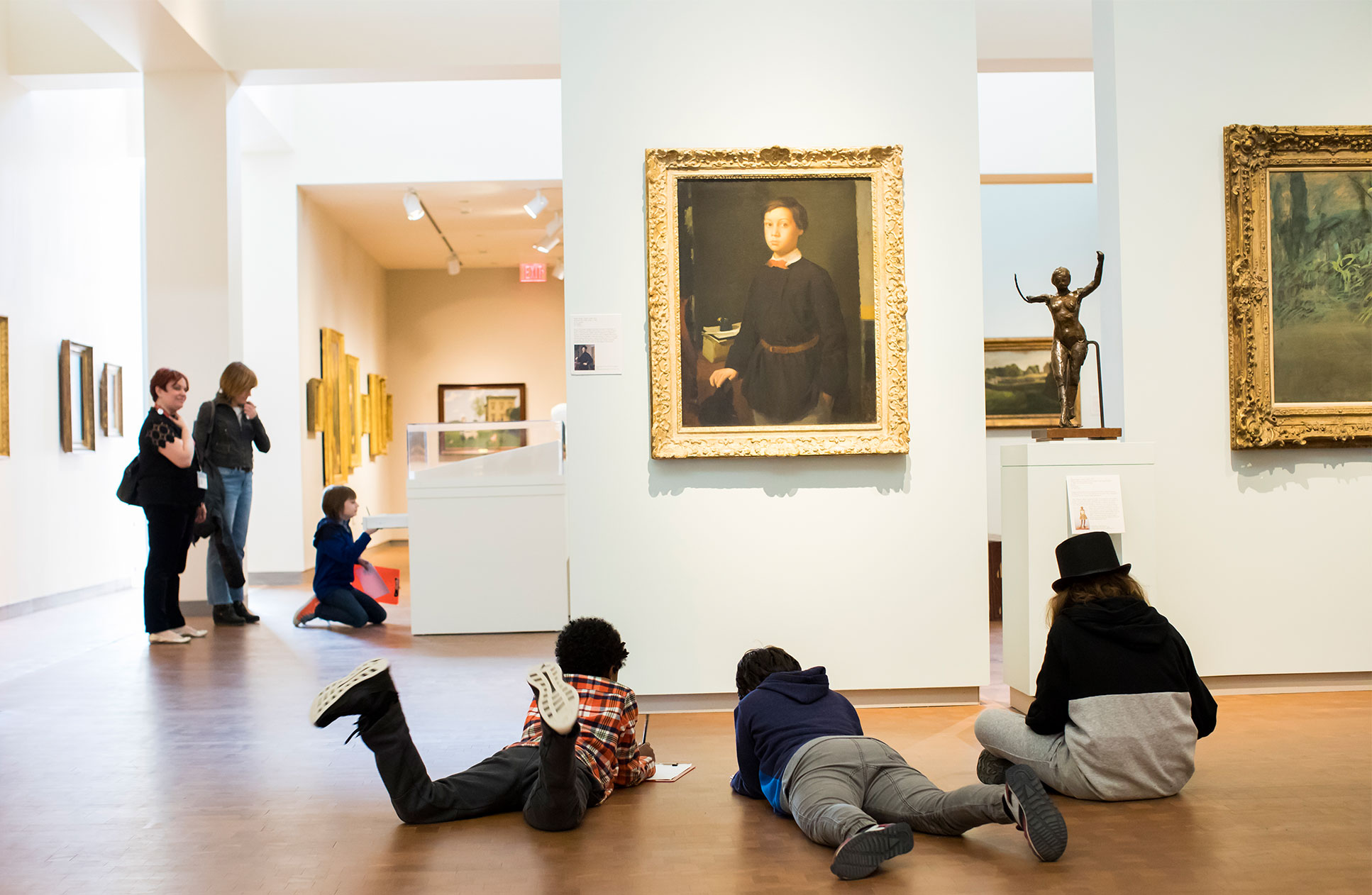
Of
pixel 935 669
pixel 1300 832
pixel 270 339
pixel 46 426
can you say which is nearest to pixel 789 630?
pixel 935 669

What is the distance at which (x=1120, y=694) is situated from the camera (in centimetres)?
391

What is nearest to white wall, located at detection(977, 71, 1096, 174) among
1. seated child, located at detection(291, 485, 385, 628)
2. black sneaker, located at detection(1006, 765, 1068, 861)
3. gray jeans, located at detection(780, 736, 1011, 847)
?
seated child, located at detection(291, 485, 385, 628)

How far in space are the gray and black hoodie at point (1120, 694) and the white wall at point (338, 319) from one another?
1124cm

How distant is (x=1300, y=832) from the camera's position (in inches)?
147

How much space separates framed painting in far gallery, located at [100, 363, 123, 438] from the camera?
485 inches

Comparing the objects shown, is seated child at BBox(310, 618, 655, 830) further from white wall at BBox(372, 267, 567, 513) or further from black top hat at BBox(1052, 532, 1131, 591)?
white wall at BBox(372, 267, 567, 513)

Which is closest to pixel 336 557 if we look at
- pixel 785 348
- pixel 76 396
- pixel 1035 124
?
pixel 76 396

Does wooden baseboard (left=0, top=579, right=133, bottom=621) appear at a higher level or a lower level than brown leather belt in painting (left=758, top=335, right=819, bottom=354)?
lower

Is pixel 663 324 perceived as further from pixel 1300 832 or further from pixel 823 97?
pixel 1300 832

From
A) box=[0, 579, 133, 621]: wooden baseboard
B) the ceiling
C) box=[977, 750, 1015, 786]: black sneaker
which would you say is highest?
the ceiling

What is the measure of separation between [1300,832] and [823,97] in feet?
14.2

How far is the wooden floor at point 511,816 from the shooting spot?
3.38 metres

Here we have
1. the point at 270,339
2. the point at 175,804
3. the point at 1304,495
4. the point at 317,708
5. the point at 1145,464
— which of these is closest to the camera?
the point at 317,708

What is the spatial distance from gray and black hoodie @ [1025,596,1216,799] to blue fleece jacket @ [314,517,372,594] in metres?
6.77
